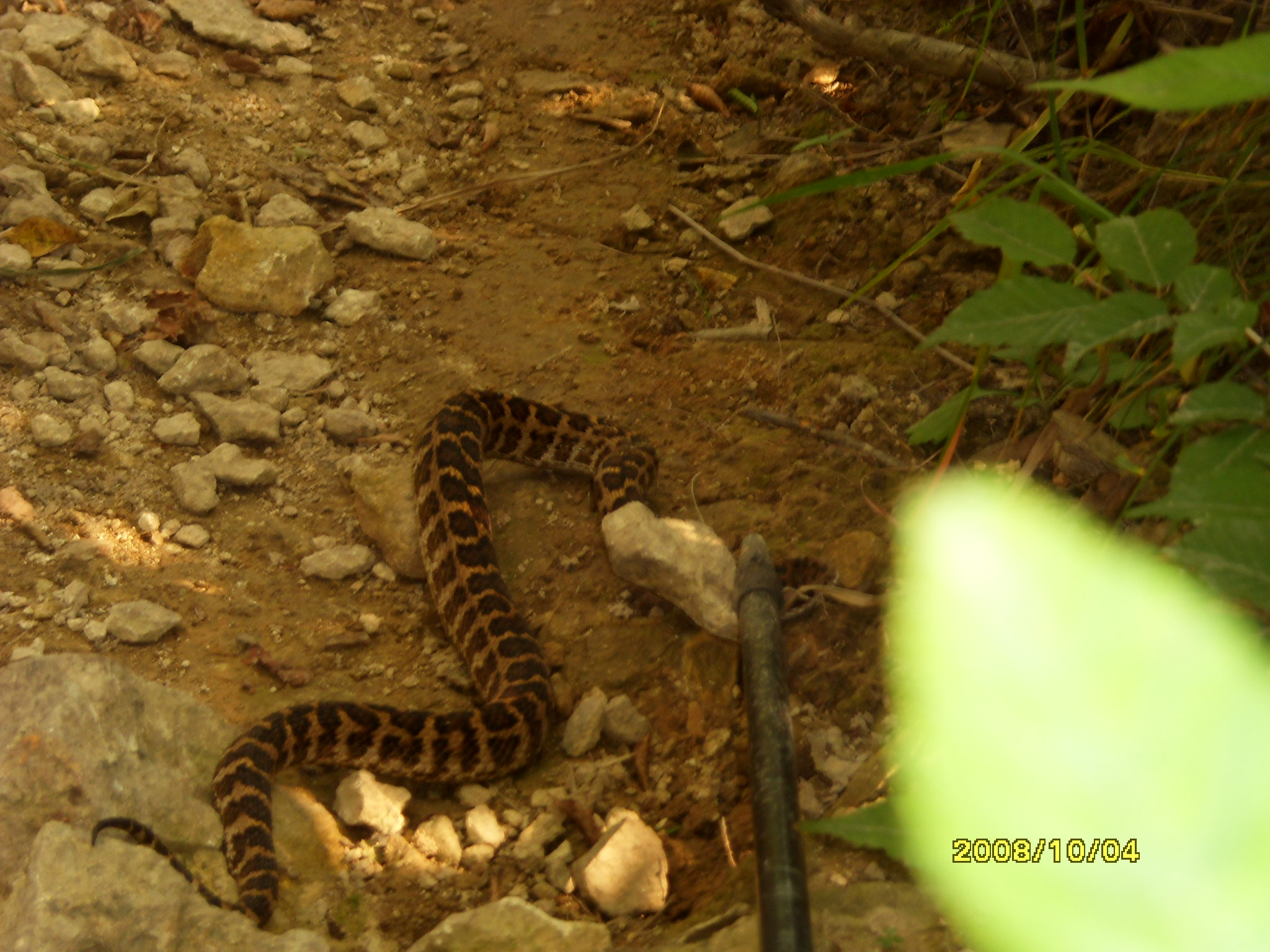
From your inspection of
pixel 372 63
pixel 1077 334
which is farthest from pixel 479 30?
pixel 1077 334

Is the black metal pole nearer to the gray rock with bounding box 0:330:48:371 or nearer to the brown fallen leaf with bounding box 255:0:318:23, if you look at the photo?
the gray rock with bounding box 0:330:48:371

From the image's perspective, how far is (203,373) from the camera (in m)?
4.98

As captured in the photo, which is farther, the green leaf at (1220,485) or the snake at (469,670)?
the snake at (469,670)

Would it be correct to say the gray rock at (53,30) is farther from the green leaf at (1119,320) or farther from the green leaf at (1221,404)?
the green leaf at (1221,404)

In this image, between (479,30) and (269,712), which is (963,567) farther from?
(479,30)

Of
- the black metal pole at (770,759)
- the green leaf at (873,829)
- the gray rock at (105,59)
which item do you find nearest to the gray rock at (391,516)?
the black metal pole at (770,759)

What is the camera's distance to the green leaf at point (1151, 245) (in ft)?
6.62

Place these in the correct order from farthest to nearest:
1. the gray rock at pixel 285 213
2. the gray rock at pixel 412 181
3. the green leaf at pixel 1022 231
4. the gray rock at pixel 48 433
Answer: the gray rock at pixel 412 181, the gray rock at pixel 285 213, the gray rock at pixel 48 433, the green leaf at pixel 1022 231

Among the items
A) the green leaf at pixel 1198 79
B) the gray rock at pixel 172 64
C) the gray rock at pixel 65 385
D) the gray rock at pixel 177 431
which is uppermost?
the green leaf at pixel 1198 79

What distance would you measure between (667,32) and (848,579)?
18.4 ft

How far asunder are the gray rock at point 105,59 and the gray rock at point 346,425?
306 centimetres

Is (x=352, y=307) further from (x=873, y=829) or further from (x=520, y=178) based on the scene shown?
(x=873, y=829)

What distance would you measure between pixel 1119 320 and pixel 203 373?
4199 mm

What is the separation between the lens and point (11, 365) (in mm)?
4711
